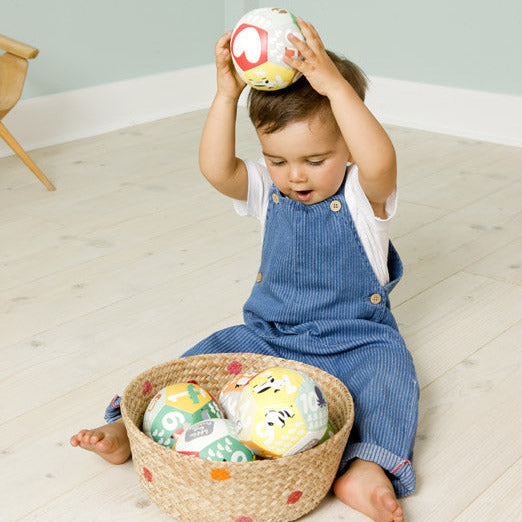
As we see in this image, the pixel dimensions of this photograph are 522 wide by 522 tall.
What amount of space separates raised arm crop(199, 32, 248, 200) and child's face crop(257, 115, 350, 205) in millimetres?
75

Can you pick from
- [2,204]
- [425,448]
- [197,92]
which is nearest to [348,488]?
[425,448]

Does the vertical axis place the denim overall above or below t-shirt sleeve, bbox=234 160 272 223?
below

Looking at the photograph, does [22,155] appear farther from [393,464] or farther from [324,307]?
[393,464]

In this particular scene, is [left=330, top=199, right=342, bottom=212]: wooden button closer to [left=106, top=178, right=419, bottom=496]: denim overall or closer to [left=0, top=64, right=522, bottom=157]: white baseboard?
[left=106, top=178, right=419, bottom=496]: denim overall

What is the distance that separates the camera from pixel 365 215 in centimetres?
120

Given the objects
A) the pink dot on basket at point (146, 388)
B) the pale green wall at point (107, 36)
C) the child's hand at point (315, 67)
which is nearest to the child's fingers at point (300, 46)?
the child's hand at point (315, 67)

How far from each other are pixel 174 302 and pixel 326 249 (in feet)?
1.62

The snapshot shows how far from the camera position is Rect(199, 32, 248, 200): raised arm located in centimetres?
118

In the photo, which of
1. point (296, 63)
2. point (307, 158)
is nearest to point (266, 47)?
point (296, 63)

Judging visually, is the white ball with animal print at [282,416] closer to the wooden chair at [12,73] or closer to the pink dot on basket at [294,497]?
the pink dot on basket at [294,497]

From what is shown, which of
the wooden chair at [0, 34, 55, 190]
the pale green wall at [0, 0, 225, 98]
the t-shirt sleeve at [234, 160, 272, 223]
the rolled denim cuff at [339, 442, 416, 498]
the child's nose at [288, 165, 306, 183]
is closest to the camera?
the rolled denim cuff at [339, 442, 416, 498]

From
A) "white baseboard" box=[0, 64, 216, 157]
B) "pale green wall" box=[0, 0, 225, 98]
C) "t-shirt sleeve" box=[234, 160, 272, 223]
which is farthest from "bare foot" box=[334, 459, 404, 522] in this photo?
"pale green wall" box=[0, 0, 225, 98]

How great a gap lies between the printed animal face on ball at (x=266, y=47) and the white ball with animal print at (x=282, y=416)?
398mm

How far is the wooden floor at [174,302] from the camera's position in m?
1.08
